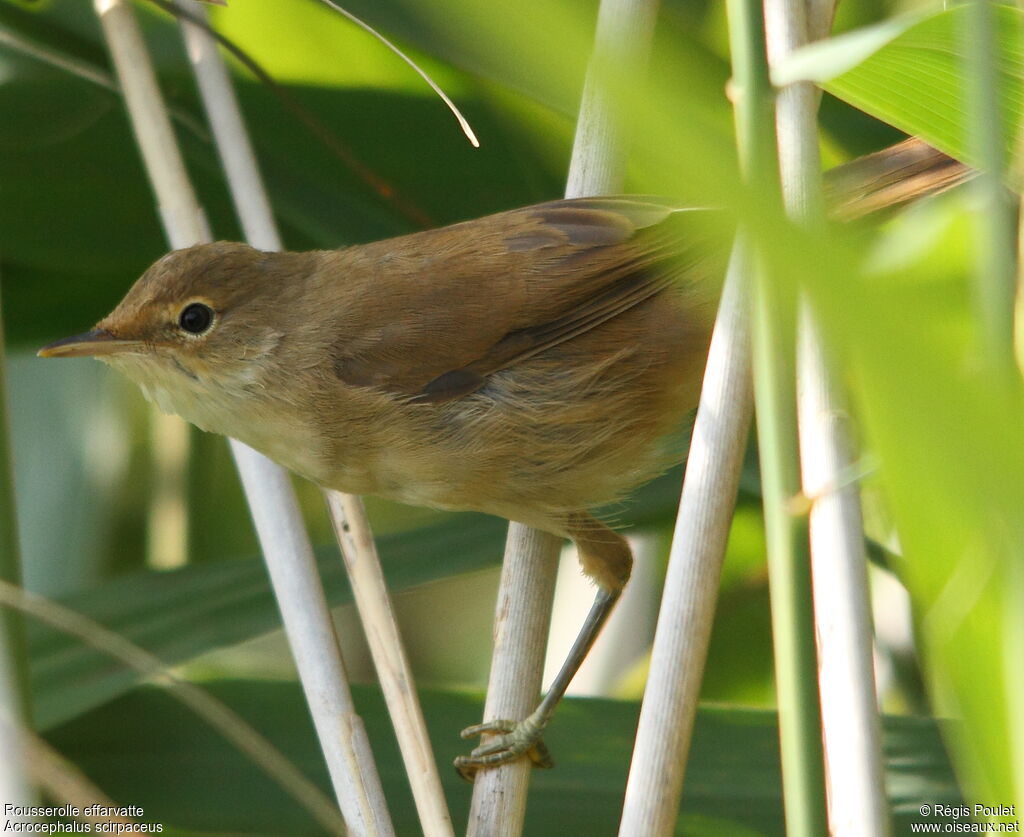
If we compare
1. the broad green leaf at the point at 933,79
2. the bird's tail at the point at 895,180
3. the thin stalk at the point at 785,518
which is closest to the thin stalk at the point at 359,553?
the thin stalk at the point at 785,518

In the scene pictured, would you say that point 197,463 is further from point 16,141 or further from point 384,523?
point 16,141

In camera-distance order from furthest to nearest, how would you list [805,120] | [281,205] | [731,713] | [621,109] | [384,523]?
1. [384,523]
2. [281,205]
3. [731,713]
4. [805,120]
5. [621,109]

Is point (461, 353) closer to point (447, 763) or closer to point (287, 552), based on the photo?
point (287, 552)

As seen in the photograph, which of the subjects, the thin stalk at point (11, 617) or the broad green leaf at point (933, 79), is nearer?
the broad green leaf at point (933, 79)

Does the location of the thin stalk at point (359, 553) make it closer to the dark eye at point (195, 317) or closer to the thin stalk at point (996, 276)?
the dark eye at point (195, 317)

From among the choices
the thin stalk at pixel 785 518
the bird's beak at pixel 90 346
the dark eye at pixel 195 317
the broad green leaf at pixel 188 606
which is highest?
the dark eye at pixel 195 317

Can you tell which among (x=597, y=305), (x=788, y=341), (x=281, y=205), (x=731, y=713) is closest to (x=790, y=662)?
(x=788, y=341)
